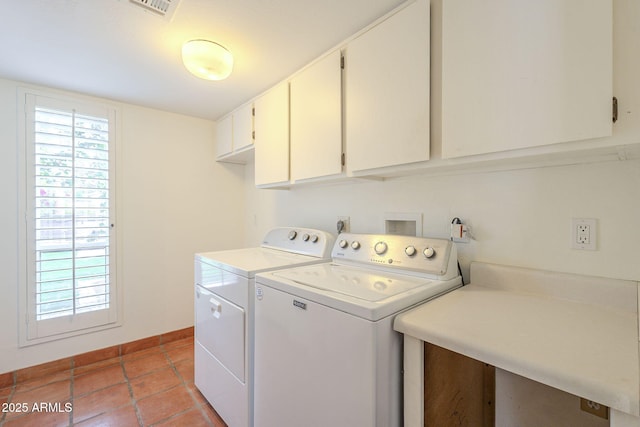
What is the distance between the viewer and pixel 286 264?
1.56 m

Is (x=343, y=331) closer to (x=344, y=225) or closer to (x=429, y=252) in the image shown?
(x=429, y=252)

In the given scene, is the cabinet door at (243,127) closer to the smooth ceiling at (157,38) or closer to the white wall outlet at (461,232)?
the smooth ceiling at (157,38)

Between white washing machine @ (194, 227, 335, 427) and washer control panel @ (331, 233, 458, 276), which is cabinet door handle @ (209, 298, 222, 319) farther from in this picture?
washer control panel @ (331, 233, 458, 276)

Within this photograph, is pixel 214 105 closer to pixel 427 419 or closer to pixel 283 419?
pixel 283 419

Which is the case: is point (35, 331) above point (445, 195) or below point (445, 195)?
below

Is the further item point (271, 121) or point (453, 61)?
point (271, 121)

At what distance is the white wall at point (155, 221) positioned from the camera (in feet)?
6.45

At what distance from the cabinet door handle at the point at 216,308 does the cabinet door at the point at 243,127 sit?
1264 mm

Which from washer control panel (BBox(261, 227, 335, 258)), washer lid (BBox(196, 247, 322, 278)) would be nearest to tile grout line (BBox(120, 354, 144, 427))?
washer lid (BBox(196, 247, 322, 278))

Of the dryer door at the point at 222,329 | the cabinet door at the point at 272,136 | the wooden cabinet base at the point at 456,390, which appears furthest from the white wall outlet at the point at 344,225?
the wooden cabinet base at the point at 456,390

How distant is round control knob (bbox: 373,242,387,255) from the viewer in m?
1.41

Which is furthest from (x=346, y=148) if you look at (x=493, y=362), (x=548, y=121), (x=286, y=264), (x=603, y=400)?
(x=603, y=400)

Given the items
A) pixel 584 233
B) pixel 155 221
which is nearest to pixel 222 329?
pixel 155 221

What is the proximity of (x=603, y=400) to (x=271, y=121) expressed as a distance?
1991 mm
